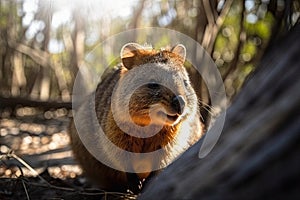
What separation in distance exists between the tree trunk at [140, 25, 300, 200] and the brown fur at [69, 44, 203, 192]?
57.0 inches

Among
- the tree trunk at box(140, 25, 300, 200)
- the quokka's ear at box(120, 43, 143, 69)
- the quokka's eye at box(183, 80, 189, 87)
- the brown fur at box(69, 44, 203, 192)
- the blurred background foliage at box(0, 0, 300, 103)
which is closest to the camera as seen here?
the tree trunk at box(140, 25, 300, 200)

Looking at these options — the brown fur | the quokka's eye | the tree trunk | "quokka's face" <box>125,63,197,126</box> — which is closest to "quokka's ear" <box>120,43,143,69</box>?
the brown fur

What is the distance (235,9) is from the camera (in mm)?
8117

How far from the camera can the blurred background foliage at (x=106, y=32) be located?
686 centimetres

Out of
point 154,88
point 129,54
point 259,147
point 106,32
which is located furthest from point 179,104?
point 106,32

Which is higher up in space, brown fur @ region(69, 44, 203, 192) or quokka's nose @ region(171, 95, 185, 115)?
quokka's nose @ region(171, 95, 185, 115)

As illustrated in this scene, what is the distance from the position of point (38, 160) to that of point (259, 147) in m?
4.34

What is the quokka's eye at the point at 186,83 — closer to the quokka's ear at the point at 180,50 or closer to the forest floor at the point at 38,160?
the quokka's ear at the point at 180,50

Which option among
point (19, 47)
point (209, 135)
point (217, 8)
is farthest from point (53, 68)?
point (209, 135)

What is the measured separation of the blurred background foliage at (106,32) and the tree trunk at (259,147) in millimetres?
3462

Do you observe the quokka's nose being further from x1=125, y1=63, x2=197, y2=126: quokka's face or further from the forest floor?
the forest floor

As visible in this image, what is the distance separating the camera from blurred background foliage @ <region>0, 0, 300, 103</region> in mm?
6859

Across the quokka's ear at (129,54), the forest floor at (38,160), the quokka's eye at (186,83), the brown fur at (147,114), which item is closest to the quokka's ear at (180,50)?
the brown fur at (147,114)

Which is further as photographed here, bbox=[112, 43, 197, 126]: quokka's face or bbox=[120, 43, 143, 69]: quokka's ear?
bbox=[120, 43, 143, 69]: quokka's ear
